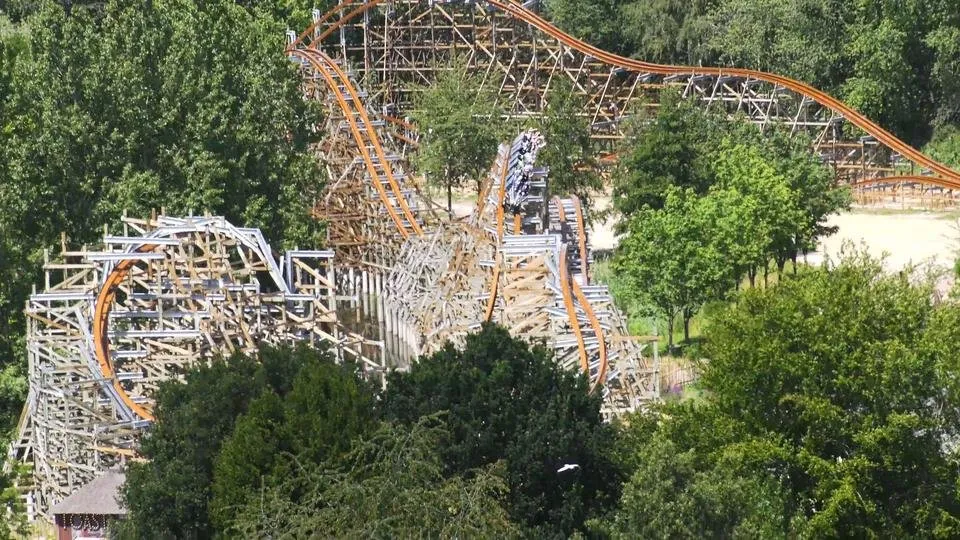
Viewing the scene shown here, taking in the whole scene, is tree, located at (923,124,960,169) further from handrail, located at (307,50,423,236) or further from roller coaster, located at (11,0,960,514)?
handrail, located at (307,50,423,236)

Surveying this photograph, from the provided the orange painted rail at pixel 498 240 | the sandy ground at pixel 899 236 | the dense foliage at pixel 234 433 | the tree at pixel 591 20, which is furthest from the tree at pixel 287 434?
the tree at pixel 591 20

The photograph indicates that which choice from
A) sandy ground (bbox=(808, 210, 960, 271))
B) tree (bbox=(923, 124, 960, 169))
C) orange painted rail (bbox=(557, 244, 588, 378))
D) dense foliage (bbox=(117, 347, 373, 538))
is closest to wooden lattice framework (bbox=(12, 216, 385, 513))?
dense foliage (bbox=(117, 347, 373, 538))

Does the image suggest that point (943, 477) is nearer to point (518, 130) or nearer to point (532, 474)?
point (532, 474)

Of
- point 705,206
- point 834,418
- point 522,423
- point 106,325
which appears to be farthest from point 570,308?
point 705,206

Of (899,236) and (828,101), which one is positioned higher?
(828,101)

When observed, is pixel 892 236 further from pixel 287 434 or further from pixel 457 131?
pixel 287 434

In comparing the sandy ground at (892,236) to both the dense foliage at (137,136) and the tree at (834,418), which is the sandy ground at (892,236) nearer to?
the dense foliage at (137,136)

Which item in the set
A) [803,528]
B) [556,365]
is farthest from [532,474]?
[803,528]
